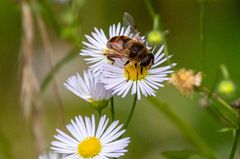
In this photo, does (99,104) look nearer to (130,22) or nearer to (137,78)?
(137,78)

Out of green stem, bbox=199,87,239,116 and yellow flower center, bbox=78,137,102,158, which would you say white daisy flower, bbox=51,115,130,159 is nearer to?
yellow flower center, bbox=78,137,102,158

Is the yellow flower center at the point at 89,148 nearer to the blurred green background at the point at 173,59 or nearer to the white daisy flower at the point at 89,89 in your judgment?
the white daisy flower at the point at 89,89

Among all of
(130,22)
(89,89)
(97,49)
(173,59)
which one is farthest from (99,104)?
(173,59)

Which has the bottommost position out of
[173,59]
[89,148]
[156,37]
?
[89,148]

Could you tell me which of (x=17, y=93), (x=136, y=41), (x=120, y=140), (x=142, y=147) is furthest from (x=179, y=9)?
(x=120, y=140)

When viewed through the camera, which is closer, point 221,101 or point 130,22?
point 221,101

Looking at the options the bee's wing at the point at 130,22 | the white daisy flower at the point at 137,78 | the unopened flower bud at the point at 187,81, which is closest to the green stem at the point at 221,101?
the unopened flower bud at the point at 187,81
